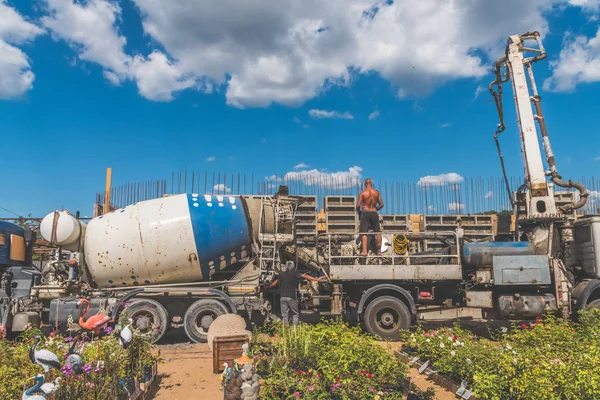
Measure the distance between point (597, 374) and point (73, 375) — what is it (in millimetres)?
5812

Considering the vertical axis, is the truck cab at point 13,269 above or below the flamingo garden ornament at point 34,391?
above

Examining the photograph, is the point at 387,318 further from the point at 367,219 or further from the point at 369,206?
the point at 369,206

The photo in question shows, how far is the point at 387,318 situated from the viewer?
10031 mm

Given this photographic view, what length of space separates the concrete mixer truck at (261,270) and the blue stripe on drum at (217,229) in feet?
0.08

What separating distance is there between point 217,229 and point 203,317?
6.82 feet

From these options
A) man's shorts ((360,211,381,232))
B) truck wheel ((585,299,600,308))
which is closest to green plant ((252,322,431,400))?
man's shorts ((360,211,381,232))

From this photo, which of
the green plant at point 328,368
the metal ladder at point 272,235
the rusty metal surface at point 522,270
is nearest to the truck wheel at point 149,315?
the metal ladder at point 272,235

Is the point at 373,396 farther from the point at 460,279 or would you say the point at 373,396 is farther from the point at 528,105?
the point at 528,105

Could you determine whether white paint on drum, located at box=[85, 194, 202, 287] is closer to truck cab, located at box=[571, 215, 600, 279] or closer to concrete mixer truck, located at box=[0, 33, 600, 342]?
concrete mixer truck, located at box=[0, 33, 600, 342]

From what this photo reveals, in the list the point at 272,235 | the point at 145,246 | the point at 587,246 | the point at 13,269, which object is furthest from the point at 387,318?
the point at 13,269

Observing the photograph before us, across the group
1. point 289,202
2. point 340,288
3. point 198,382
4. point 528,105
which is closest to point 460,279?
point 340,288

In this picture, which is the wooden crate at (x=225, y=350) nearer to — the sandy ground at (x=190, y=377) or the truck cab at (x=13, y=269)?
the sandy ground at (x=190, y=377)

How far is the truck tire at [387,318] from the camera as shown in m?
9.88

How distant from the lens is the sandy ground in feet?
21.0
